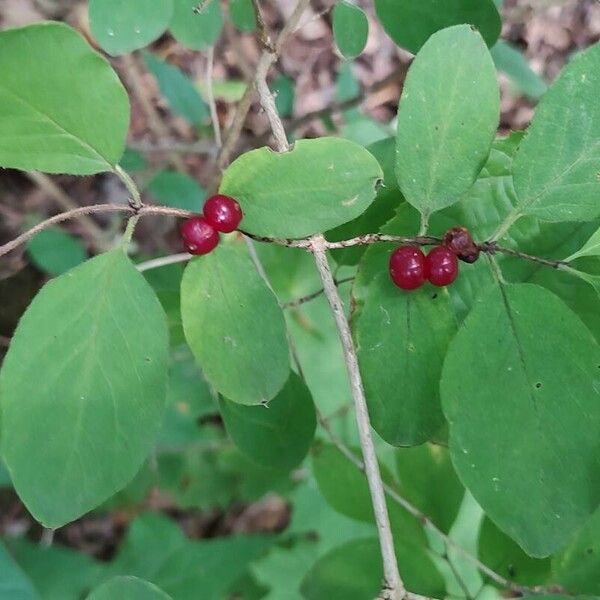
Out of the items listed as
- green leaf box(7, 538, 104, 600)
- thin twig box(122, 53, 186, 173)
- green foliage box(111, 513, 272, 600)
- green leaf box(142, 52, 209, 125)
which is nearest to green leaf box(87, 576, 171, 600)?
green foliage box(111, 513, 272, 600)

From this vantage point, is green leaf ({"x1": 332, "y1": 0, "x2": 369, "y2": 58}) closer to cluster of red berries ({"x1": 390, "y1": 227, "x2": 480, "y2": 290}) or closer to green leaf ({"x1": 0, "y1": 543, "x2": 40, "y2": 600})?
cluster of red berries ({"x1": 390, "y1": 227, "x2": 480, "y2": 290})

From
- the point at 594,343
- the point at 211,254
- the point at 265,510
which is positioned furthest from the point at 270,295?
the point at 265,510

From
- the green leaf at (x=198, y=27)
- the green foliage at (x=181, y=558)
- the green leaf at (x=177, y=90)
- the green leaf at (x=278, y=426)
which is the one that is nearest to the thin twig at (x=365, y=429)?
the green leaf at (x=278, y=426)

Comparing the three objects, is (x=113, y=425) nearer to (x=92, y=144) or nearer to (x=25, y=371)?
(x=25, y=371)

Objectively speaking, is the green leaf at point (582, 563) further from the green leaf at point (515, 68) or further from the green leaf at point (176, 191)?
the green leaf at point (176, 191)

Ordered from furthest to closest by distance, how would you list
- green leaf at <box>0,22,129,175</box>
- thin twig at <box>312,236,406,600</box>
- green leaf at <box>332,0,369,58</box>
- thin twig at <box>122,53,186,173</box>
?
thin twig at <box>122,53,186,173</box> < green leaf at <box>332,0,369,58</box> < thin twig at <box>312,236,406,600</box> < green leaf at <box>0,22,129,175</box>

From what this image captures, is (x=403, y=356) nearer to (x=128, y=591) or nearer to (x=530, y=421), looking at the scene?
(x=530, y=421)
